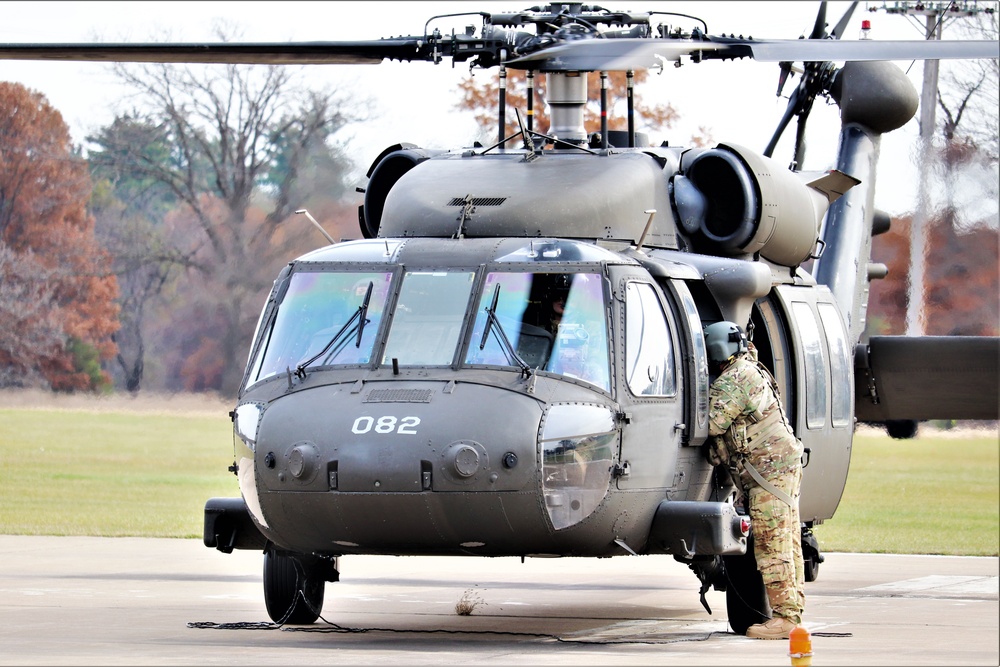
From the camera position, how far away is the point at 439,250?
10.6 metres

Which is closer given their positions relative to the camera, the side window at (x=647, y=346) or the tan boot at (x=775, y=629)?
the side window at (x=647, y=346)

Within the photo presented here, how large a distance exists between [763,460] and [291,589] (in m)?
3.03

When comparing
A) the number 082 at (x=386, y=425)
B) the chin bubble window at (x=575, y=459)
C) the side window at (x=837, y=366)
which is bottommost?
the side window at (x=837, y=366)

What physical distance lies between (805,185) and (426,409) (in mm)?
4192

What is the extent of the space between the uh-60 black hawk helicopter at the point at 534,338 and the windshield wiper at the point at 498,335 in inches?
0.5

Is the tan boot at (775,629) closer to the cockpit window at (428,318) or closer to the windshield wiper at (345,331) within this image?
the cockpit window at (428,318)

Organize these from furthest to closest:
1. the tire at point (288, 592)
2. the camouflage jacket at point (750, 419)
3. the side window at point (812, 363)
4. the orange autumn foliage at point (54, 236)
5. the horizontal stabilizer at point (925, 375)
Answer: the orange autumn foliage at point (54, 236) < the horizontal stabilizer at point (925, 375) < the side window at point (812, 363) < the tire at point (288, 592) < the camouflage jacket at point (750, 419)

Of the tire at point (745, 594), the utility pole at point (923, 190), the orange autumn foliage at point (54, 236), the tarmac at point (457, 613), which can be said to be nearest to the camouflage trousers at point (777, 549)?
the tarmac at point (457, 613)

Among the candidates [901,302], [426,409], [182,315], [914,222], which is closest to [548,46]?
[426,409]

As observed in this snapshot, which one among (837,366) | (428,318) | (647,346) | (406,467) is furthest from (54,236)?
(406,467)

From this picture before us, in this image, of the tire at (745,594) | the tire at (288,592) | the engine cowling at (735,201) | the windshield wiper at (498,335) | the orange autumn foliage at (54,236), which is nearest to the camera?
the windshield wiper at (498,335)

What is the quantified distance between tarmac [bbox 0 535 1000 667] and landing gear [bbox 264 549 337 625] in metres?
0.15

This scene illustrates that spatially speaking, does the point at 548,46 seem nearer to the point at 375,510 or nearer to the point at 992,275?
the point at 375,510

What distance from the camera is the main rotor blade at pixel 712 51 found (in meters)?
9.77
